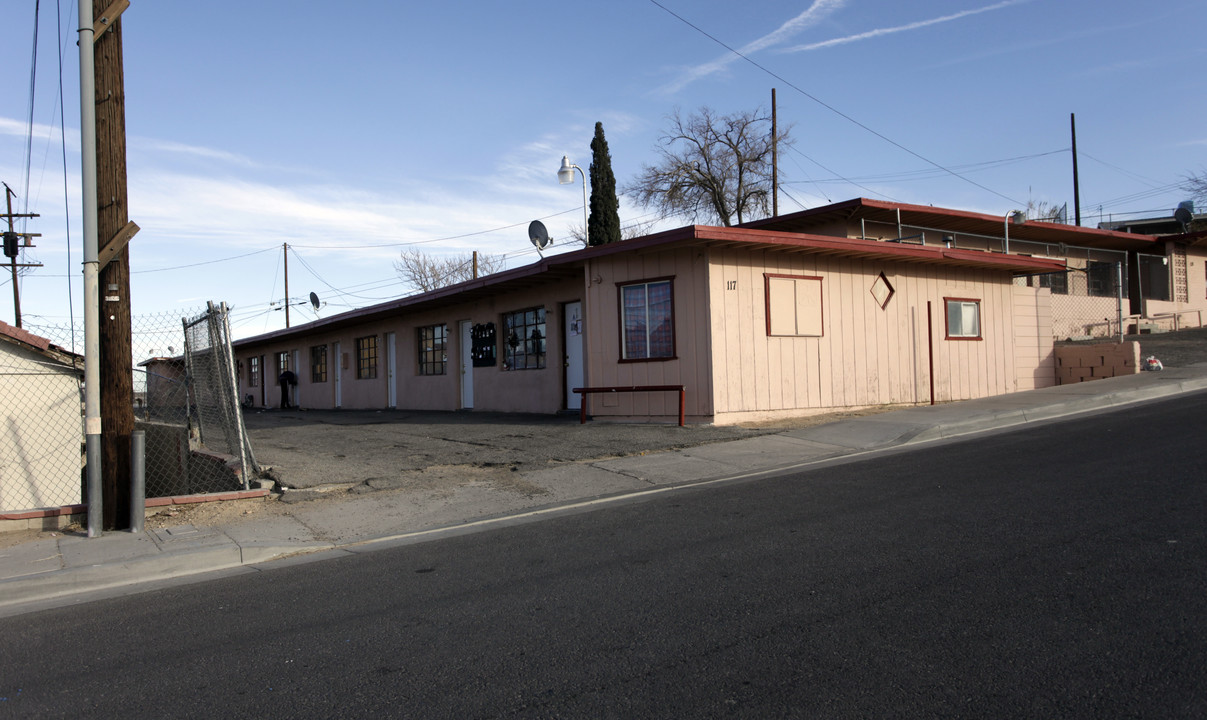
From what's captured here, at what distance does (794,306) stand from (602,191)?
14830 millimetres

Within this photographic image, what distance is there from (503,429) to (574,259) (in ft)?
10.8

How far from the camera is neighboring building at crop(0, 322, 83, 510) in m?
9.84

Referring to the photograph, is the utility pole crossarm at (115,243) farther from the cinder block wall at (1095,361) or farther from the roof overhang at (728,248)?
the cinder block wall at (1095,361)

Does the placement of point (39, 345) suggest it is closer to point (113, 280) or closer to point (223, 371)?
point (223, 371)

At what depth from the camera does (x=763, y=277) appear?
13.9 m

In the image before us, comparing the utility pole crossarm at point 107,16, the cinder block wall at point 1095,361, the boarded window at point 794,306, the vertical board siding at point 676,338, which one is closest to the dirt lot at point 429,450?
the vertical board siding at point 676,338

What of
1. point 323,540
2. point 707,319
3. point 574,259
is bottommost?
point 323,540

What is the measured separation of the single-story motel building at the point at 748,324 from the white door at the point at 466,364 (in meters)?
0.05

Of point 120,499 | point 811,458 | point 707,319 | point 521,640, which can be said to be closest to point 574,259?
point 707,319

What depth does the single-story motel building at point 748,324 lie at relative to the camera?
533 inches

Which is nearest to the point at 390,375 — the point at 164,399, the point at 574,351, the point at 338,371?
the point at 338,371

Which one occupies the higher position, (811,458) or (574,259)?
(574,259)

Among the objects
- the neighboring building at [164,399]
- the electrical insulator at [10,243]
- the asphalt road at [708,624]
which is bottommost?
the asphalt road at [708,624]

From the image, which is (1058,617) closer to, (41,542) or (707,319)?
(41,542)
